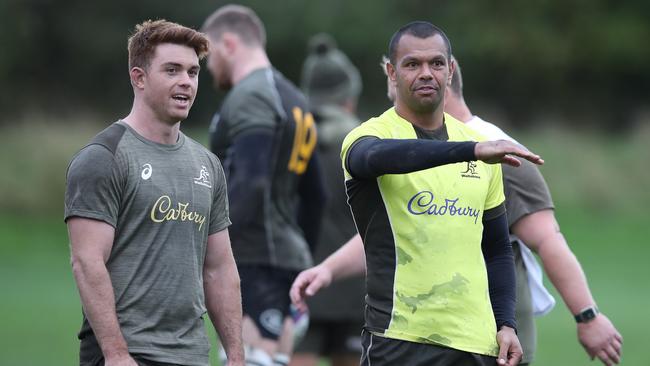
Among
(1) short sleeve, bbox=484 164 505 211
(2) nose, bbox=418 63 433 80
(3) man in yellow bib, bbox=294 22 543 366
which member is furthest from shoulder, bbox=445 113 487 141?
(2) nose, bbox=418 63 433 80

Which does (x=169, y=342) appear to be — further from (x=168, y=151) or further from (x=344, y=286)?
(x=344, y=286)

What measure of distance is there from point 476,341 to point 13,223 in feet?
56.1

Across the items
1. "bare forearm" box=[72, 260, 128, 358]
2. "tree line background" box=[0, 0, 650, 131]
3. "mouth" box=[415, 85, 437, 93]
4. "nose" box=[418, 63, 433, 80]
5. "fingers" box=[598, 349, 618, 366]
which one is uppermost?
"tree line background" box=[0, 0, 650, 131]

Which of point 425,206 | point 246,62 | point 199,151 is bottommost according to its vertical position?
point 425,206

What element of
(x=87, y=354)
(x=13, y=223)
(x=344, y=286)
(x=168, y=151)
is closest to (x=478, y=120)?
(x=168, y=151)

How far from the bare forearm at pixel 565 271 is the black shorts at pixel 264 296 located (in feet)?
6.66

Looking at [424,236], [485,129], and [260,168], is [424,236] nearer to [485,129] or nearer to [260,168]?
[485,129]

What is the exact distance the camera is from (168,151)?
4.63 meters

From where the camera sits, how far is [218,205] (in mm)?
4848

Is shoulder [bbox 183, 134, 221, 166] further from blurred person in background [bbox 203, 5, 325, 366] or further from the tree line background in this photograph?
the tree line background

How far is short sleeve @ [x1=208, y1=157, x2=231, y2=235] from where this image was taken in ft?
15.8

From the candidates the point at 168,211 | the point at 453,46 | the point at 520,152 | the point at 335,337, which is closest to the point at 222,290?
the point at 168,211

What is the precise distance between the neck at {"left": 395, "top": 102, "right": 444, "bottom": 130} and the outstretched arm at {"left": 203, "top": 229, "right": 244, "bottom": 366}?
0.87m

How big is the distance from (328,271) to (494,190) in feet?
2.82
